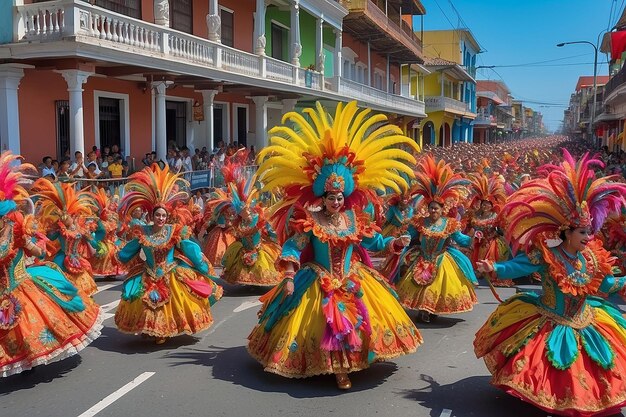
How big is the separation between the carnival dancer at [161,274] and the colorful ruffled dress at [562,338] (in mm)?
3163

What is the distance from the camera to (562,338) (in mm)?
4965

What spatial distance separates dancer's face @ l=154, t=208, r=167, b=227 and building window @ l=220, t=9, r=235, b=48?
16179mm

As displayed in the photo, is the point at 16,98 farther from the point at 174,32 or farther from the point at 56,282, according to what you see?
the point at 56,282

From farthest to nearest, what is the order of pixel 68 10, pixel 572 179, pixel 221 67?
1. pixel 221 67
2. pixel 68 10
3. pixel 572 179

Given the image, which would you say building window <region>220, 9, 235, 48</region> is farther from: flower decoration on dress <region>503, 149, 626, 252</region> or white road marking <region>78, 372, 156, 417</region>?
flower decoration on dress <region>503, 149, 626, 252</region>

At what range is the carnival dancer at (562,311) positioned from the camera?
4777mm

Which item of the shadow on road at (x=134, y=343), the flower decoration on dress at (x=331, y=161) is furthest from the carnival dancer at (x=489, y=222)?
the shadow on road at (x=134, y=343)

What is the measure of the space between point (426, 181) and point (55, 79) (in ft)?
34.5

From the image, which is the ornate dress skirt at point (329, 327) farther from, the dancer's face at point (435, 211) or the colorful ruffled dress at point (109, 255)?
the colorful ruffled dress at point (109, 255)

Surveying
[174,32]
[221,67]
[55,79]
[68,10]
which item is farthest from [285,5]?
[68,10]

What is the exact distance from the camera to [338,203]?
6008 mm

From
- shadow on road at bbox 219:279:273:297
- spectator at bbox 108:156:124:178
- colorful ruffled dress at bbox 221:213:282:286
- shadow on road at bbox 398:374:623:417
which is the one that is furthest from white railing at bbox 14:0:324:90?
shadow on road at bbox 398:374:623:417

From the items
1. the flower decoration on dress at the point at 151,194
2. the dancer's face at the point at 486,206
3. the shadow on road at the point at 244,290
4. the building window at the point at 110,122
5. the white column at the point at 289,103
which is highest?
the white column at the point at 289,103

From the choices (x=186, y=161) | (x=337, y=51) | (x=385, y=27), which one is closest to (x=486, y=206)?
(x=186, y=161)
